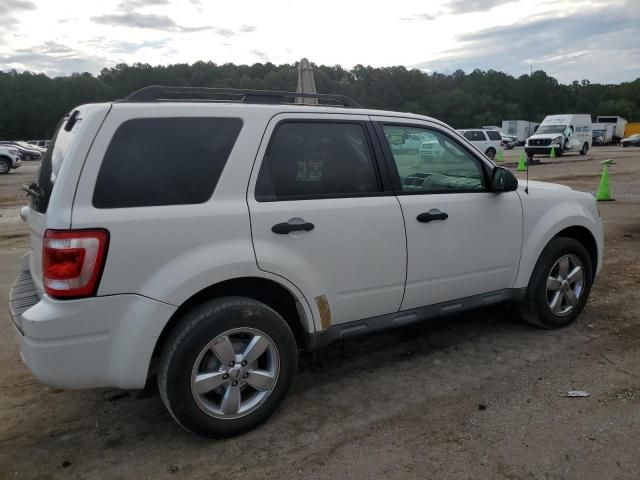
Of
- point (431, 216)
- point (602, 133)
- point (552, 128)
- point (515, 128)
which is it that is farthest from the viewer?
point (515, 128)

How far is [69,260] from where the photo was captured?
8.40 ft

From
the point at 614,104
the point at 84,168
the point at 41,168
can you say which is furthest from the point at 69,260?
the point at 614,104

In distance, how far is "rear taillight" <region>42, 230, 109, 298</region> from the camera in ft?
8.41

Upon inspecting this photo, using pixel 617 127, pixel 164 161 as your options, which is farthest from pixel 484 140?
pixel 617 127

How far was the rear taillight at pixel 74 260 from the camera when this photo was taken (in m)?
2.56

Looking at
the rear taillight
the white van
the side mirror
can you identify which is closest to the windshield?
the white van

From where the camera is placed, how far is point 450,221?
12.4ft

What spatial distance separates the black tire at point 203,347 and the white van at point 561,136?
2925 centimetres

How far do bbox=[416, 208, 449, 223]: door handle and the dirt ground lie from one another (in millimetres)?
1105

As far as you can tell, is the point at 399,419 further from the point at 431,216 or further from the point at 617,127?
the point at 617,127

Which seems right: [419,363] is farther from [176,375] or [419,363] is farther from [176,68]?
[176,68]

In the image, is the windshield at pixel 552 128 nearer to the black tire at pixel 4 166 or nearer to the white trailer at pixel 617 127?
the black tire at pixel 4 166

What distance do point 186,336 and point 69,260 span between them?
2.23 feet

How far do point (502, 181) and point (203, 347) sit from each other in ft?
8.13
